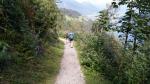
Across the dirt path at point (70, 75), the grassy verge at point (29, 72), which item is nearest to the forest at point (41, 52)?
the grassy verge at point (29, 72)

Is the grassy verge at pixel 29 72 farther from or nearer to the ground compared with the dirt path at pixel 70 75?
farther from the ground

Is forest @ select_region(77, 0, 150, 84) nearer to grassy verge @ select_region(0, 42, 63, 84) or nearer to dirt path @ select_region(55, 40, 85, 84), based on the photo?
dirt path @ select_region(55, 40, 85, 84)

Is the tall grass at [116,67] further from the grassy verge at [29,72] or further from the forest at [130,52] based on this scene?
the grassy verge at [29,72]

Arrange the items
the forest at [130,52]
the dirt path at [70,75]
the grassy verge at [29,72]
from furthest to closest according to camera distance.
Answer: the forest at [130,52] → the dirt path at [70,75] → the grassy verge at [29,72]

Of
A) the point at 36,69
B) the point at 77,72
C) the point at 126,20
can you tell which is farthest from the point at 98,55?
the point at 36,69

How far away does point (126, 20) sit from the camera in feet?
58.0

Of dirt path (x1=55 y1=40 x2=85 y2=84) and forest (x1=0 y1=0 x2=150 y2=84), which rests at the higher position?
forest (x1=0 y1=0 x2=150 y2=84)

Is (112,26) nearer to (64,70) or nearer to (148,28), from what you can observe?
(148,28)

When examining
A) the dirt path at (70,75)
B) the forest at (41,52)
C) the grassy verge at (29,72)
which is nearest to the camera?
the grassy verge at (29,72)

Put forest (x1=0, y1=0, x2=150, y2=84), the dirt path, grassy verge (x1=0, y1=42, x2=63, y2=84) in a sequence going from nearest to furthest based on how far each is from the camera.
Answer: grassy verge (x1=0, y1=42, x2=63, y2=84)
forest (x1=0, y1=0, x2=150, y2=84)
the dirt path

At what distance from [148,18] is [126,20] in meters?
1.19

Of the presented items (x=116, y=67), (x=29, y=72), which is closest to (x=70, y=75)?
(x=116, y=67)

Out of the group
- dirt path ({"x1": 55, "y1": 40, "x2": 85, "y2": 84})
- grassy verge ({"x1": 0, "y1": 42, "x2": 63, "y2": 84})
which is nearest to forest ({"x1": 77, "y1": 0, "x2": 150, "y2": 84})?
dirt path ({"x1": 55, "y1": 40, "x2": 85, "y2": 84})

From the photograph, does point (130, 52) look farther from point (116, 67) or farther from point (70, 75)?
point (70, 75)
